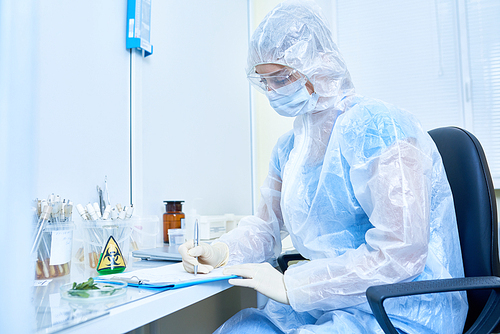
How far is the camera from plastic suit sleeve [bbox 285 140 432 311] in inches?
29.1

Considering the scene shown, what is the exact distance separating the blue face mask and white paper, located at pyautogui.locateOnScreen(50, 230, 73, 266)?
610 mm

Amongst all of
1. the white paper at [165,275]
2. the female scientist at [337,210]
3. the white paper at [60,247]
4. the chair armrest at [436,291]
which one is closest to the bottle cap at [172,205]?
the female scientist at [337,210]

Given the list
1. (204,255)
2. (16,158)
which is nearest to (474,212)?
(204,255)

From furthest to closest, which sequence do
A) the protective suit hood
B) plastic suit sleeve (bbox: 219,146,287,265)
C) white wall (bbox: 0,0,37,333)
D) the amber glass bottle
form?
the amber glass bottle
plastic suit sleeve (bbox: 219,146,287,265)
the protective suit hood
white wall (bbox: 0,0,37,333)

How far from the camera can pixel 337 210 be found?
2.99 ft

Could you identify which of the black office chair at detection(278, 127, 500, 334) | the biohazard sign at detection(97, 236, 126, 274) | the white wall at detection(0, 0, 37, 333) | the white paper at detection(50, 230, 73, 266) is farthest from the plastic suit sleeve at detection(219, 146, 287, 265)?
the white wall at detection(0, 0, 37, 333)

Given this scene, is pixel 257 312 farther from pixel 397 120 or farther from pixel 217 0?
pixel 217 0

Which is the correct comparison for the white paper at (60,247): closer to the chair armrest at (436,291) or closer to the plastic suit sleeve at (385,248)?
the plastic suit sleeve at (385,248)

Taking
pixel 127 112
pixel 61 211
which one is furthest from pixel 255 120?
pixel 61 211

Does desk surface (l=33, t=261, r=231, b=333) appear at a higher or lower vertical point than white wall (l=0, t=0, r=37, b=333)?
lower

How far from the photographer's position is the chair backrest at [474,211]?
2.77ft

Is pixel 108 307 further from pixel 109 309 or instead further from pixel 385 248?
pixel 385 248

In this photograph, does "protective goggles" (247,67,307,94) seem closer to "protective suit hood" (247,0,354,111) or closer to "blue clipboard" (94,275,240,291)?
"protective suit hood" (247,0,354,111)

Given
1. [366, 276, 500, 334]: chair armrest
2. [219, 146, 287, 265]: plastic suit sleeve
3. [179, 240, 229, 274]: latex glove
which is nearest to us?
[366, 276, 500, 334]: chair armrest
